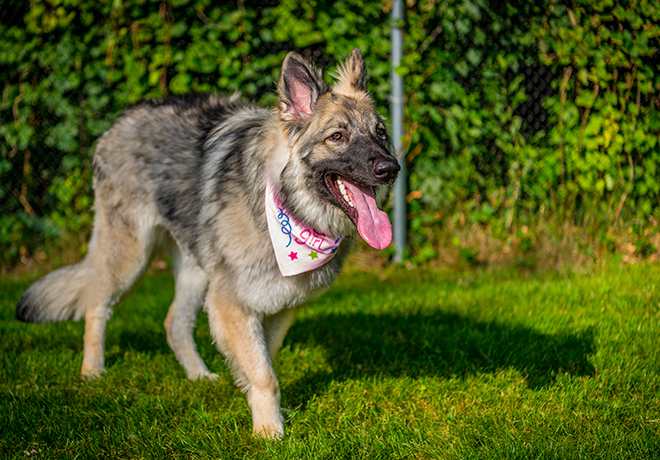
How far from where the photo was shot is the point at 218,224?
294 centimetres

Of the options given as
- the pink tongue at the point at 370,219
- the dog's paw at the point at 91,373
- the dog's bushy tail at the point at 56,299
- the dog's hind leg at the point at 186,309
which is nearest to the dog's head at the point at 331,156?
the pink tongue at the point at 370,219

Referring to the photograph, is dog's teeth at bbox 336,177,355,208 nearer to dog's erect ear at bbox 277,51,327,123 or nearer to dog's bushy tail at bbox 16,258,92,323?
dog's erect ear at bbox 277,51,327,123

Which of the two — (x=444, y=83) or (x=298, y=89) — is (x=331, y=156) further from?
(x=444, y=83)

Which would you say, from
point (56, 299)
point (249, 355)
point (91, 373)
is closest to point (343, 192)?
point (249, 355)

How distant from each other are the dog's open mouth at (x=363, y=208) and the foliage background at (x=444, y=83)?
10.0 ft

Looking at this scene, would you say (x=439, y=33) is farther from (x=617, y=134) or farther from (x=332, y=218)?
(x=332, y=218)

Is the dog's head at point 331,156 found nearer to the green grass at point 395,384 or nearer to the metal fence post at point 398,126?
the green grass at point 395,384

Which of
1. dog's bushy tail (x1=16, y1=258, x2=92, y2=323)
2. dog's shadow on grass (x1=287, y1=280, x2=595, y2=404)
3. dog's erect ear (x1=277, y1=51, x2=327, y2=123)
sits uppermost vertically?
dog's erect ear (x1=277, y1=51, x2=327, y2=123)

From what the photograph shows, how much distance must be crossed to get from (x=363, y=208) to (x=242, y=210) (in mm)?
669

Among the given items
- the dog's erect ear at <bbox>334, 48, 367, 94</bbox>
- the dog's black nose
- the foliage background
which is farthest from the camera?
the foliage background

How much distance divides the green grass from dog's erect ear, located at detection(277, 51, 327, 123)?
1.47m

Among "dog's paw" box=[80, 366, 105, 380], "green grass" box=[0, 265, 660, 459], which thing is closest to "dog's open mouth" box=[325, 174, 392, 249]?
"green grass" box=[0, 265, 660, 459]

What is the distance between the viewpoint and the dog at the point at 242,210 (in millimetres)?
2650

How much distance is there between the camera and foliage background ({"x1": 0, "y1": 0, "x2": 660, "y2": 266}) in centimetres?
533
